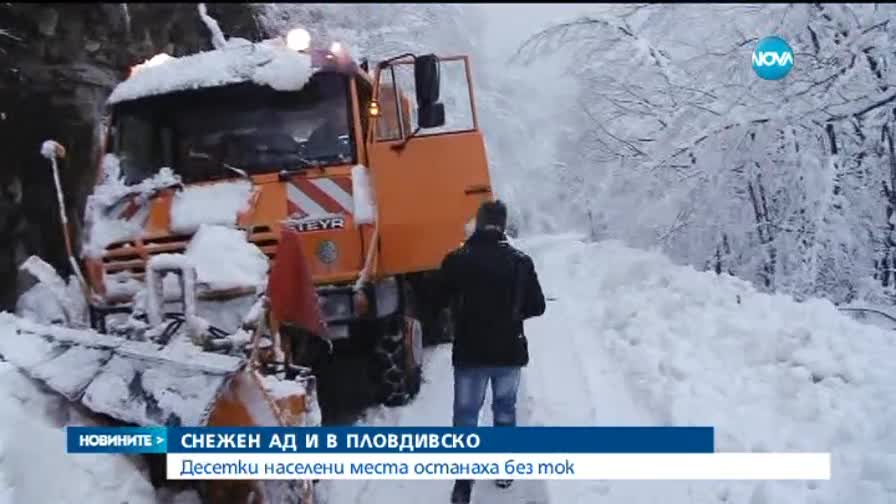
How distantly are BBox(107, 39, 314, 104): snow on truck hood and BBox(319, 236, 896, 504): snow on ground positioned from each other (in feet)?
6.74

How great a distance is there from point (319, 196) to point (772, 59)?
3.91 m

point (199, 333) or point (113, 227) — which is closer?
point (199, 333)

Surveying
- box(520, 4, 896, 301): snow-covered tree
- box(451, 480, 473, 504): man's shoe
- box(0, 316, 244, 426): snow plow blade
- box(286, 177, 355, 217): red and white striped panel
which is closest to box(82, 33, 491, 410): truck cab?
box(286, 177, 355, 217): red and white striped panel

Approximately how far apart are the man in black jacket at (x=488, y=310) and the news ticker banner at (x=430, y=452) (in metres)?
0.63

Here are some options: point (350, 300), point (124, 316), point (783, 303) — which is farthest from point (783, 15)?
point (124, 316)

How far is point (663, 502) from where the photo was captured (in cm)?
347

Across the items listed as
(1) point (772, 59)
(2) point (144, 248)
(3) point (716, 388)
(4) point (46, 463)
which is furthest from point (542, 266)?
(4) point (46, 463)

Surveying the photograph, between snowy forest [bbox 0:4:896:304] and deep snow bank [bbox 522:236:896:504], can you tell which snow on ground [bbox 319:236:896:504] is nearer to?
deep snow bank [bbox 522:236:896:504]

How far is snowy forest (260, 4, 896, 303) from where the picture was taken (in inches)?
269

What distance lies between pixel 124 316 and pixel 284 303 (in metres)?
0.91

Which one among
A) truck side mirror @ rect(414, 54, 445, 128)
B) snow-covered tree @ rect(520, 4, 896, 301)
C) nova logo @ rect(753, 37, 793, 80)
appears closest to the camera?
truck side mirror @ rect(414, 54, 445, 128)

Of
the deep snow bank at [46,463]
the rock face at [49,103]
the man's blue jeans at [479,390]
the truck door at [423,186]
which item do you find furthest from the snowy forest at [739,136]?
the deep snow bank at [46,463]

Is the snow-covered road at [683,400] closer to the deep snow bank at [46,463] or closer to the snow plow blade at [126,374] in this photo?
the deep snow bank at [46,463]

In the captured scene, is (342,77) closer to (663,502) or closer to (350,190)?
(350,190)
